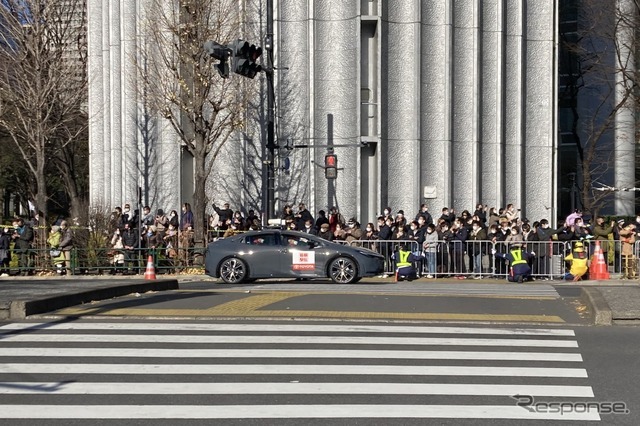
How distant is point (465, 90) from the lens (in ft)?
127

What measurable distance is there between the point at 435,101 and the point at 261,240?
13540 millimetres

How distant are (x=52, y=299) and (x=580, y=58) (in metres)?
40.8

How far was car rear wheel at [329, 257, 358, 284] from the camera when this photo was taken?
26516 millimetres

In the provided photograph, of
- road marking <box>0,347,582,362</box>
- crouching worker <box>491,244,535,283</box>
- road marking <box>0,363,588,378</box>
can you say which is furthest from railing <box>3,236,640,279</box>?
road marking <box>0,363,588,378</box>

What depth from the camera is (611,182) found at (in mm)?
52344

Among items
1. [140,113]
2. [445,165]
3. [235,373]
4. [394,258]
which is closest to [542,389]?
[235,373]

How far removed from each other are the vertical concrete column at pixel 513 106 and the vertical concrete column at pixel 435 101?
111 inches

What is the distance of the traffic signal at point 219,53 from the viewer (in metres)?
23.5

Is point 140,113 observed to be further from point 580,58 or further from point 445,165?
point 580,58

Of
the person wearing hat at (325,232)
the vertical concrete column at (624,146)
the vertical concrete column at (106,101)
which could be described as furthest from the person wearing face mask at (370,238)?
the vertical concrete column at (624,146)

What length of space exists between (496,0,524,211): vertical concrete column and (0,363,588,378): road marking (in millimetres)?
28970

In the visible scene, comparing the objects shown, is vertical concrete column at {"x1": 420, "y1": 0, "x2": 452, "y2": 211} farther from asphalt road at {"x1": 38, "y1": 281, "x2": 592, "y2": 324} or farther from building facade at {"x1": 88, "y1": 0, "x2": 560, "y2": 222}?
asphalt road at {"x1": 38, "y1": 281, "x2": 592, "y2": 324}

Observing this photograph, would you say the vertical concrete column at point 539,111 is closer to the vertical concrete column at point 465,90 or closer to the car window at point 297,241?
the vertical concrete column at point 465,90

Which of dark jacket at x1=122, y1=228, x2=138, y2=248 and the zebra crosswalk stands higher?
dark jacket at x1=122, y1=228, x2=138, y2=248
